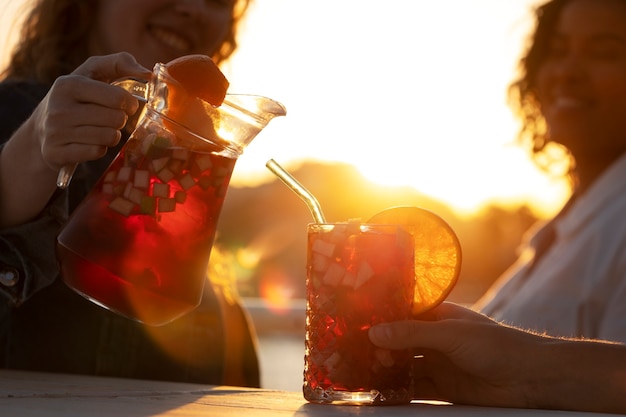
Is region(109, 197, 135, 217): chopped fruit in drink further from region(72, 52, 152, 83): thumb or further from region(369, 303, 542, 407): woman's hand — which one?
region(369, 303, 542, 407): woman's hand

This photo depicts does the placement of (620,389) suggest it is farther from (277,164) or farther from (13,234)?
(13,234)

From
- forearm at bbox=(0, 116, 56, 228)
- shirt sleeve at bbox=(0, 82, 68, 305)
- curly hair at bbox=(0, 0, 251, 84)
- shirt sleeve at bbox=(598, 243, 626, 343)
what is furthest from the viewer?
shirt sleeve at bbox=(598, 243, 626, 343)

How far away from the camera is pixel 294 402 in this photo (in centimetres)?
127

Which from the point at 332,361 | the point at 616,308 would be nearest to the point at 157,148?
the point at 332,361

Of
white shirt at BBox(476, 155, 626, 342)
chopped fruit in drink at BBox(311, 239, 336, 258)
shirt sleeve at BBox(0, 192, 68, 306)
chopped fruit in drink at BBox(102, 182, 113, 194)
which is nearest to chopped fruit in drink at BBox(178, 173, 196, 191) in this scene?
chopped fruit in drink at BBox(102, 182, 113, 194)

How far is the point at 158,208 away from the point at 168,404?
29 centimetres

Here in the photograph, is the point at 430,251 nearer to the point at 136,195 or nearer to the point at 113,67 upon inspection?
the point at 136,195

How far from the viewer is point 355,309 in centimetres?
122

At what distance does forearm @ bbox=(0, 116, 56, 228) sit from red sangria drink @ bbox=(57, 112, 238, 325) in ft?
0.60

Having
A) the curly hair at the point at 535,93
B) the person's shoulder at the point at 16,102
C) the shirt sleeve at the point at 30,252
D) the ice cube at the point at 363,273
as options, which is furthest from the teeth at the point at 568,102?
the ice cube at the point at 363,273

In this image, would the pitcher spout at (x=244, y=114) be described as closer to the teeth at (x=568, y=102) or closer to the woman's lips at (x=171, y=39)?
the woman's lips at (x=171, y=39)

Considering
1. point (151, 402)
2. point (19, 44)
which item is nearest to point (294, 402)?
point (151, 402)

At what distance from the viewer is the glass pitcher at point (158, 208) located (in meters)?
1.29

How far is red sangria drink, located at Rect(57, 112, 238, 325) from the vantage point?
50.7 inches
